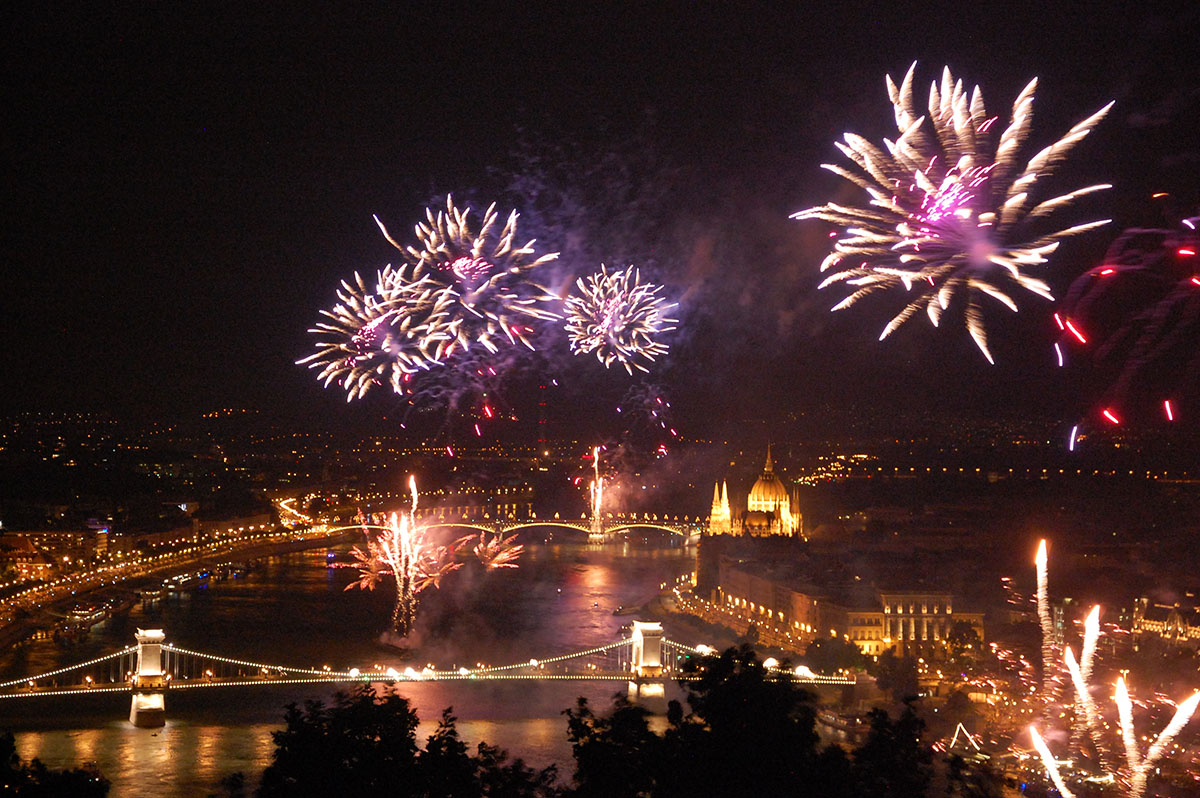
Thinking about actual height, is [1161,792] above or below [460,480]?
below

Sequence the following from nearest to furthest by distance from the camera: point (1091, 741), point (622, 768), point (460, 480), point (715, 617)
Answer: point (622, 768), point (1091, 741), point (715, 617), point (460, 480)

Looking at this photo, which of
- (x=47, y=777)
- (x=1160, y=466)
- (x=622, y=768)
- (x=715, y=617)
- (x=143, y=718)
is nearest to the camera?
(x=622, y=768)

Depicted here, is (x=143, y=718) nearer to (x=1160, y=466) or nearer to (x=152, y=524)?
(x=152, y=524)

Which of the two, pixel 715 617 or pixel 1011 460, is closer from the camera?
pixel 715 617

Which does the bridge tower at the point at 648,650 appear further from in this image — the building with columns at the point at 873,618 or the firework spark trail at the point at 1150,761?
the firework spark trail at the point at 1150,761

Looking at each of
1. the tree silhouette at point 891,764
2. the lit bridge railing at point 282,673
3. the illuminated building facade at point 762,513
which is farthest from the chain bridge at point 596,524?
the tree silhouette at point 891,764

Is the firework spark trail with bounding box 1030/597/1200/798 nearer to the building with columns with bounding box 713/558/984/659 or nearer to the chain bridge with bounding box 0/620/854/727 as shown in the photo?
the chain bridge with bounding box 0/620/854/727

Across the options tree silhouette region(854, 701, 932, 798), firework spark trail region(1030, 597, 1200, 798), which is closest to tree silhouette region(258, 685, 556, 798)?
tree silhouette region(854, 701, 932, 798)

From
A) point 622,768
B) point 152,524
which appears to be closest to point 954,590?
point 622,768
